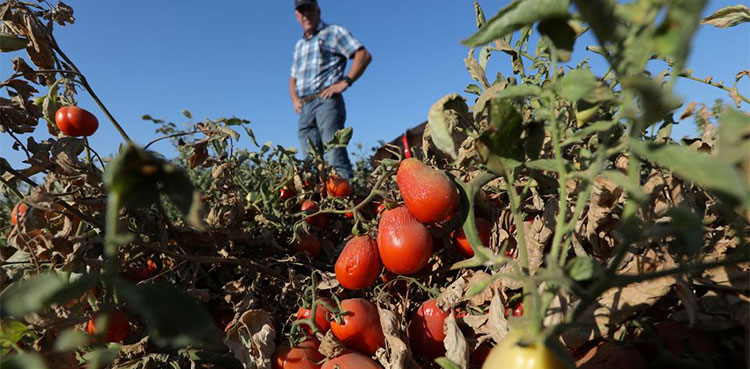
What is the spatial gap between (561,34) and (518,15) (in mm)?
60

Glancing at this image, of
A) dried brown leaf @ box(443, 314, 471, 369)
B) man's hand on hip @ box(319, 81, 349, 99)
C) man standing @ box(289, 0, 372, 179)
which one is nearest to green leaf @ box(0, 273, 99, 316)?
dried brown leaf @ box(443, 314, 471, 369)

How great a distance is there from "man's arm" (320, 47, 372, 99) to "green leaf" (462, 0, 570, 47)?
3556 millimetres

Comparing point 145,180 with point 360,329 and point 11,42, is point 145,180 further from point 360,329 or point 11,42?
point 11,42

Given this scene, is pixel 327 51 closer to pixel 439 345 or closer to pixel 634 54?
pixel 439 345

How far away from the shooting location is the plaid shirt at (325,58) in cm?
402

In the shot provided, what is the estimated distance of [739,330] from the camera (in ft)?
1.71

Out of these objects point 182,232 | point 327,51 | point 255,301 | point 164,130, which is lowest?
point 255,301

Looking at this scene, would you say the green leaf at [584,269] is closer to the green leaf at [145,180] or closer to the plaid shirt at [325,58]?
the green leaf at [145,180]

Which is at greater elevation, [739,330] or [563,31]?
[563,31]

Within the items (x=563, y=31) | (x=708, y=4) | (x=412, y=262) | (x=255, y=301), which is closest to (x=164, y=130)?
(x=255, y=301)

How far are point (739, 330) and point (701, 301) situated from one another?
2.4 inches

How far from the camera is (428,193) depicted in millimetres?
798

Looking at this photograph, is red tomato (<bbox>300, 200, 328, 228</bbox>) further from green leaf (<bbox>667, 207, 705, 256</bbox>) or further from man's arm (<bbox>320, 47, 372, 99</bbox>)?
man's arm (<bbox>320, 47, 372, 99</bbox>)

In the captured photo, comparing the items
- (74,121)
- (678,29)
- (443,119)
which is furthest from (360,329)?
(74,121)
